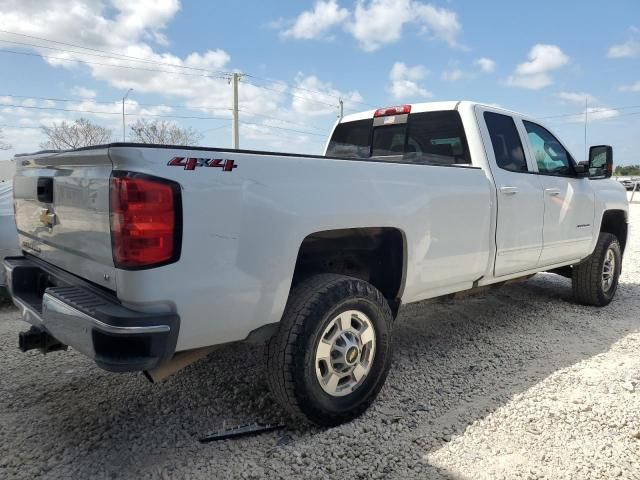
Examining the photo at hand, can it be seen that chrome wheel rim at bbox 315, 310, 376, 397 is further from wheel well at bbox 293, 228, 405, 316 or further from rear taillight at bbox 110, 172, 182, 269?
rear taillight at bbox 110, 172, 182, 269

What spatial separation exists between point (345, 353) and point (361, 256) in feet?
2.58

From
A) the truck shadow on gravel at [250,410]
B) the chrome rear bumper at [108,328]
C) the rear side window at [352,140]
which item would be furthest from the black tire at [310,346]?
the rear side window at [352,140]

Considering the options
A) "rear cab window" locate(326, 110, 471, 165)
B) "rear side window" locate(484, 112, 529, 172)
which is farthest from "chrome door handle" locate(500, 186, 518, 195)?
"rear cab window" locate(326, 110, 471, 165)

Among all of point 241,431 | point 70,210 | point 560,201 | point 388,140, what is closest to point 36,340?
point 70,210

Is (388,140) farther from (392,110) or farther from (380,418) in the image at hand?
(380,418)

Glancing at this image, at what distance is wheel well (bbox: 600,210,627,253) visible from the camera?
5843mm

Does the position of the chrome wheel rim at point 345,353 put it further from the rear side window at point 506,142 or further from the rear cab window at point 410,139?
the rear side window at point 506,142

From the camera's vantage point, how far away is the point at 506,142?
→ 13.8 feet

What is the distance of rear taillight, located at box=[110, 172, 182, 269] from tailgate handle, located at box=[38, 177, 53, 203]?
85 cm

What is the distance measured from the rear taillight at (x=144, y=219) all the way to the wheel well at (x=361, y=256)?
887mm

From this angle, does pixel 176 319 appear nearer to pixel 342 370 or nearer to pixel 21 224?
→ pixel 342 370

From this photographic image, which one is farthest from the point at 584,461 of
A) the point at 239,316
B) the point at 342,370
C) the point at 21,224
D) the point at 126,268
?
the point at 21,224

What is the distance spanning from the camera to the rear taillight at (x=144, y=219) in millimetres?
2062

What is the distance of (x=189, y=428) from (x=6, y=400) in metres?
1.29
